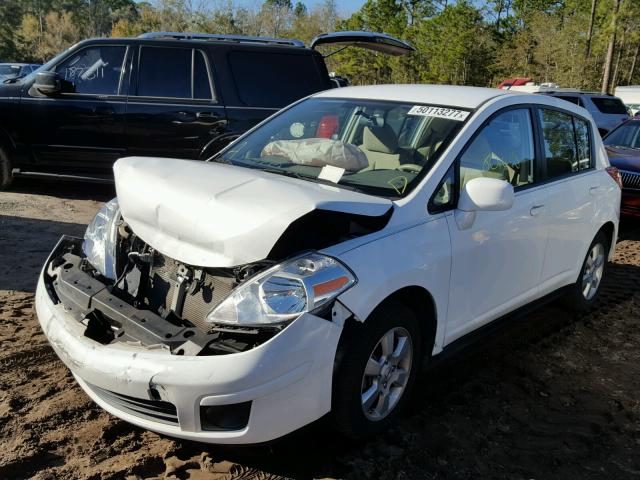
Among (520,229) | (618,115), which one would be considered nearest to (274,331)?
(520,229)

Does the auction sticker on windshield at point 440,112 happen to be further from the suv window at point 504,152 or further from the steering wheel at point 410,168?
the steering wheel at point 410,168

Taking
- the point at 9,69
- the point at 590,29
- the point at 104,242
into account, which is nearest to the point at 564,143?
the point at 104,242

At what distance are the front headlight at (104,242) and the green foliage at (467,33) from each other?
2658 centimetres

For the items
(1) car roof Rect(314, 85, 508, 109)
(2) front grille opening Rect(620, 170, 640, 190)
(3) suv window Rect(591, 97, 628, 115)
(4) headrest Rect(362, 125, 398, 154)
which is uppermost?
(1) car roof Rect(314, 85, 508, 109)

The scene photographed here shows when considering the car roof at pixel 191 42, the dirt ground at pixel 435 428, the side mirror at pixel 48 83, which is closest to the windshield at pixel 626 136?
the car roof at pixel 191 42

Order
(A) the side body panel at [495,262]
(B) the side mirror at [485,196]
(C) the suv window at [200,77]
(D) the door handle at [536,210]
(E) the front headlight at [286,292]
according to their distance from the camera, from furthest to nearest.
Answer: (C) the suv window at [200,77]
(D) the door handle at [536,210]
(A) the side body panel at [495,262]
(B) the side mirror at [485,196]
(E) the front headlight at [286,292]

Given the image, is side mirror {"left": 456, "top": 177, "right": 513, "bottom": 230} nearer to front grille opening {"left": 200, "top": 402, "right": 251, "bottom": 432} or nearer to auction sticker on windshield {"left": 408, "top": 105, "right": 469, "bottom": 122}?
auction sticker on windshield {"left": 408, "top": 105, "right": 469, "bottom": 122}

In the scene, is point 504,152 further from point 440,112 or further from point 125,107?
point 125,107

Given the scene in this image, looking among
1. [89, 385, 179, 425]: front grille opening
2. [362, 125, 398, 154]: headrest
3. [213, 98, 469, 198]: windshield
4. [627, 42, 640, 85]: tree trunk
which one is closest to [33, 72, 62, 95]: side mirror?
[213, 98, 469, 198]: windshield

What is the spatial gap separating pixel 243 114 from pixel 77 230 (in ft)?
7.87

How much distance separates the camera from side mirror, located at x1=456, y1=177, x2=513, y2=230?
123 inches

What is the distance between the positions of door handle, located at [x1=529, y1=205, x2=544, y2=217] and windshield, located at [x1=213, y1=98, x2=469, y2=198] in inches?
31.6

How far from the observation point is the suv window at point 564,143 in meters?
4.22

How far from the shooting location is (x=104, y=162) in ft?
23.9
